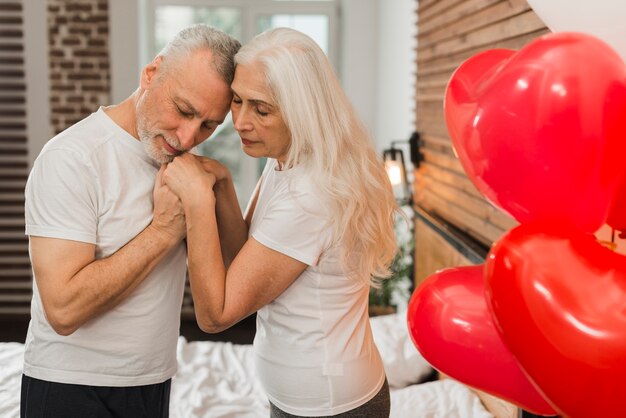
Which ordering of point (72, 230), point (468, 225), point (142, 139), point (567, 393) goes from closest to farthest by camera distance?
1. point (567, 393)
2. point (72, 230)
3. point (142, 139)
4. point (468, 225)

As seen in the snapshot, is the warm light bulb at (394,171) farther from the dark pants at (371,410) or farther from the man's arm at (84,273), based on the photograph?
the man's arm at (84,273)

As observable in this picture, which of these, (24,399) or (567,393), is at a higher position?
(567,393)

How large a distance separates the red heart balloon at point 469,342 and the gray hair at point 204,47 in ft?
2.16

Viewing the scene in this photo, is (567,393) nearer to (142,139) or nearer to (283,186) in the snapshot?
(283,186)

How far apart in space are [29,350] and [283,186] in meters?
0.61

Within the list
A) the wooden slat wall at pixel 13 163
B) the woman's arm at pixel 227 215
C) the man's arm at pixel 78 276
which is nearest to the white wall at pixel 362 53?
the wooden slat wall at pixel 13 163

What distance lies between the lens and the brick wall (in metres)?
5.16

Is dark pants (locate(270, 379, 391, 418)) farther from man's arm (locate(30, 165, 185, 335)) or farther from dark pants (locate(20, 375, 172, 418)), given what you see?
man's arm (locate(30, 165, 185, 335))

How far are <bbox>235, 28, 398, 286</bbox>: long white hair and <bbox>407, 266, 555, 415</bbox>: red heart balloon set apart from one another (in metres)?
0.41

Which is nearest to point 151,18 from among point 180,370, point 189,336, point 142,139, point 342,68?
point 342,68

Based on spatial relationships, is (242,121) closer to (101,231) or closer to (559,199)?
(101,231)

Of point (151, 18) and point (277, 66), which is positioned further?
point (151, 18)

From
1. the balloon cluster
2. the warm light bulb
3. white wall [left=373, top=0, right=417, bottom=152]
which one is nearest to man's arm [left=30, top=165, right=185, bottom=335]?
the balloon cluster

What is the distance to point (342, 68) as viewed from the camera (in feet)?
18.7
